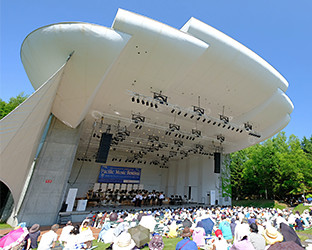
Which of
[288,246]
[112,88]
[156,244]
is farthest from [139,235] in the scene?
[112,88]

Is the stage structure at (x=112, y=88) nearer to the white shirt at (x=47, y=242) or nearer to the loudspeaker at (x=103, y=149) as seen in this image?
the loudspeaker at (x=103, y=149)

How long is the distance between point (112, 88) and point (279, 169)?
2550 cm

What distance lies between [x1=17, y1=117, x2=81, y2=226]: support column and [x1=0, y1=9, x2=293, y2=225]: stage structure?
0.16 feet

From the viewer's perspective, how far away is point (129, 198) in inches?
726

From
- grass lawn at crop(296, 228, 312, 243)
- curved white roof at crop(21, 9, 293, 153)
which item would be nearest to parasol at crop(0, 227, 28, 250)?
curved white roof at crop(21, 9, 293, 153)

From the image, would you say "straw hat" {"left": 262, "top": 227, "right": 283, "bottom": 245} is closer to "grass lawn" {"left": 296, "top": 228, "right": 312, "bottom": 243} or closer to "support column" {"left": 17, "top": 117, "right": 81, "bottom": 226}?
"grass lawn" {"left": 296, "top": 228, "right": 312, "bottom": 243}

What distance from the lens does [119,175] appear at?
25562mm

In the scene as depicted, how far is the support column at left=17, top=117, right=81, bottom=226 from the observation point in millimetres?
9109

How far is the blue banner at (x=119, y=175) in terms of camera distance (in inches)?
964

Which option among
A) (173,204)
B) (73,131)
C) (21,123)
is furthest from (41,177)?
(173,204)

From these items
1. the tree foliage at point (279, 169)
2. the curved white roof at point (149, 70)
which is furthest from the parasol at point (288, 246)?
the tree foliage at point (279, 169)

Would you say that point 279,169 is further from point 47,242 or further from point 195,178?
point 47,242

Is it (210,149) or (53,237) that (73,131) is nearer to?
(53,237)

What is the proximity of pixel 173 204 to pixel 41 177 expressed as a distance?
15339 millimetres
